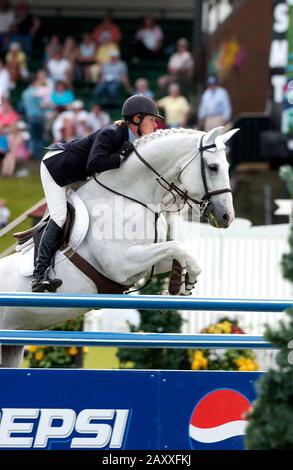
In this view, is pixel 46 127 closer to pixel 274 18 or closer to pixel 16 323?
pixel 274 18

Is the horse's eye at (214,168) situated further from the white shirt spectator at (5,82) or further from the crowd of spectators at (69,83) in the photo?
the white shirt spectator at (5,82)

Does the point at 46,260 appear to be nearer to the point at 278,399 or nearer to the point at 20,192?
the point at 278,399

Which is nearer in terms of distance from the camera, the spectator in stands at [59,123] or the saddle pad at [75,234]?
the saddle pad at [75,234]

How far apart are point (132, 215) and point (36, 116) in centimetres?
1145

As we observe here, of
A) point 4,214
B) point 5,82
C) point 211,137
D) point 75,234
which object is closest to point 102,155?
point 75,234

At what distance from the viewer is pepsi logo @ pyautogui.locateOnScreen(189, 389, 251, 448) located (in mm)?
5609

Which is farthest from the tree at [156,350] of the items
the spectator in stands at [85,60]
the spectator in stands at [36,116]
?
the spectator in stands at [85,60]

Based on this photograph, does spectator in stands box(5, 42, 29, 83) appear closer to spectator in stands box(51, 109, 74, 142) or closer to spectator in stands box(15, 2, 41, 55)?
spectator in stands box(15, 2, 41, 55)

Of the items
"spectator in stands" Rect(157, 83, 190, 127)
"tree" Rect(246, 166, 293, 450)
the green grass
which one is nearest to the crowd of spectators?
"spectator in stands" Rect(157, 83, 190, 127)

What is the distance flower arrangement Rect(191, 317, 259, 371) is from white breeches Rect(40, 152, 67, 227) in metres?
3.68

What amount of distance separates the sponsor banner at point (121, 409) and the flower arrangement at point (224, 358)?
447cm

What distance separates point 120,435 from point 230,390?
24.0 inches

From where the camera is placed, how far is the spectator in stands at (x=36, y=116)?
58.9 feet

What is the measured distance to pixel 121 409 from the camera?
5.58 m
